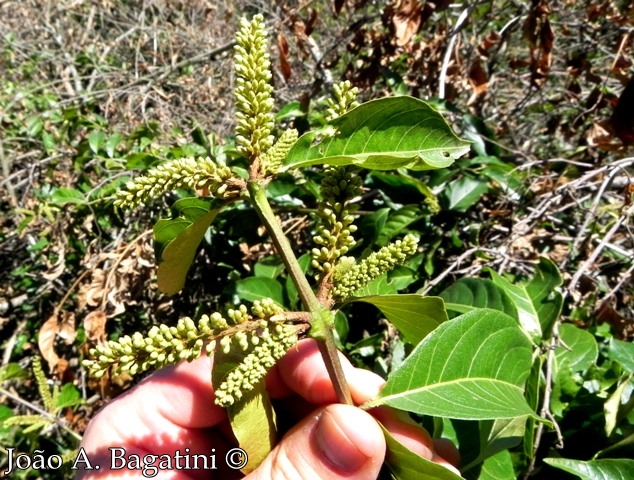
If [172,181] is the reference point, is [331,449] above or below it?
below

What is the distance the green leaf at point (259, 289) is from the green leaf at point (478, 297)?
581 millimetres

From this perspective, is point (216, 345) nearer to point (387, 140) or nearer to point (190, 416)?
point (387, 140)

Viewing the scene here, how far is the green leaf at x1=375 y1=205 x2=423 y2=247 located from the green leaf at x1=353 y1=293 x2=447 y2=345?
2.81 ft

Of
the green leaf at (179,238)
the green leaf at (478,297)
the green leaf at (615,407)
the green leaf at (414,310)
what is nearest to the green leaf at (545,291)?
the green leaf at (478,297)

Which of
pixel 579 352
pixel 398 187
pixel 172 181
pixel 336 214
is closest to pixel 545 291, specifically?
pixel 579 352

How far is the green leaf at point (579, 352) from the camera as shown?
154cm

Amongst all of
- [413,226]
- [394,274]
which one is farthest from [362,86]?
[394,274]

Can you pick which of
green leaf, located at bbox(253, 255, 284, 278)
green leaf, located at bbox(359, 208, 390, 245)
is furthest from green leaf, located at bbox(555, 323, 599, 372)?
green leaf, located at bbox(253, 255, 284, 278)

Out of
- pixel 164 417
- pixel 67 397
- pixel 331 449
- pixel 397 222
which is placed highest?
pixel 397 222

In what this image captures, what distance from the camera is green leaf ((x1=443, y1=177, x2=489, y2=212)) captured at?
205cm

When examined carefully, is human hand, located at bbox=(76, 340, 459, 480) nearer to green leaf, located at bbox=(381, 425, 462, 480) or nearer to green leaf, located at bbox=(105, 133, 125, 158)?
green leaf, located at bbox=(381, 425, 462, 480)

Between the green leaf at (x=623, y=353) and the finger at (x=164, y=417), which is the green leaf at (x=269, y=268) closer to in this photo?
the finger at (x=164, y=417)

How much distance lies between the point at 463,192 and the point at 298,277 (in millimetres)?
1347

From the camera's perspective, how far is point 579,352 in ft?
5.11
